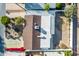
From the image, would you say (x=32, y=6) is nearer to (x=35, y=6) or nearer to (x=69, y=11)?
(x=35, y=6)

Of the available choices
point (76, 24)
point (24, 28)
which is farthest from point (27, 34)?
point (76, 24)

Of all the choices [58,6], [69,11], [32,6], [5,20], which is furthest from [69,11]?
[5,20]

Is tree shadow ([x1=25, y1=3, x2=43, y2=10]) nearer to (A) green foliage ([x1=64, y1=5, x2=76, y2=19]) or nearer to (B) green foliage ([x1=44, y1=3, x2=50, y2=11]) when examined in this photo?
(B) green foliage ([x1=44, y1=3, x2=50, y2=11])

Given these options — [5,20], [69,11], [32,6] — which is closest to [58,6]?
[69,11]

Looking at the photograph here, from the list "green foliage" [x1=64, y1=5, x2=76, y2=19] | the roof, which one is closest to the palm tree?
"green foliage" [x1=64, y1=5, x2=76, y2=19]

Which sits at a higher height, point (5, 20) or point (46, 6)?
point (46, 6)

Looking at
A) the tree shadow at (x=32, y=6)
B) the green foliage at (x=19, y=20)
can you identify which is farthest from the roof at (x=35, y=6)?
the green foliage at (x=19, y=20)

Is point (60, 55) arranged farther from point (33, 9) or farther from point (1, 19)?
point (1, 19)

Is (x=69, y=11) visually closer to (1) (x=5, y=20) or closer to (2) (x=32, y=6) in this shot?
(2) (x=32, y=6)
